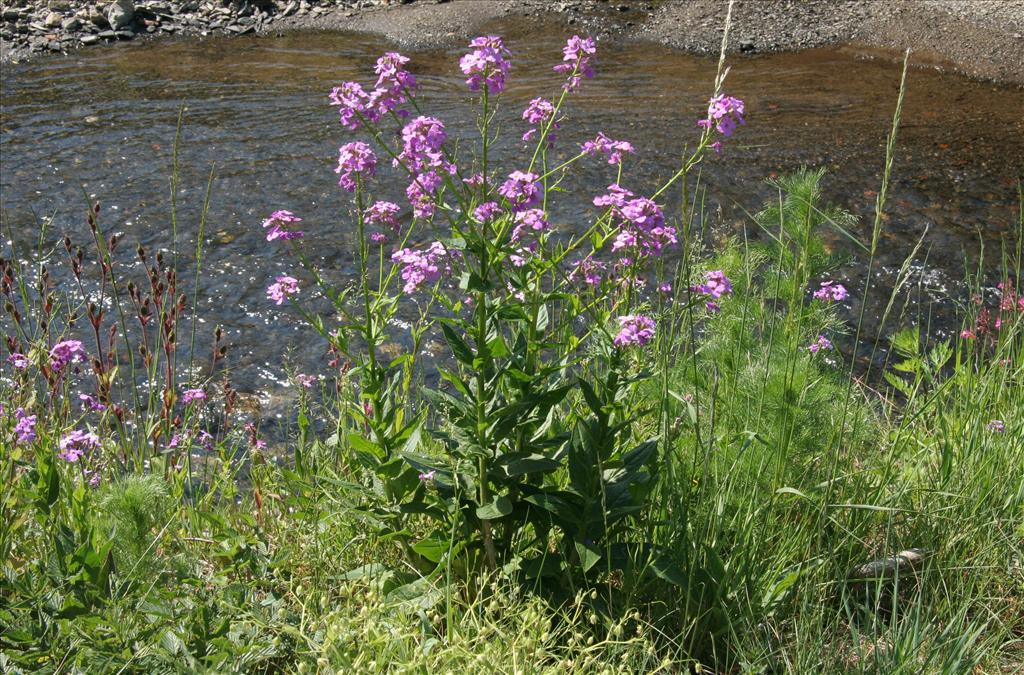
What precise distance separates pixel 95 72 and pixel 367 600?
897cm

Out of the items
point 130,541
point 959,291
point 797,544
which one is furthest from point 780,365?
point 959,291

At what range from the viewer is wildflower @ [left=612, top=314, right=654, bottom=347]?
6.94ft

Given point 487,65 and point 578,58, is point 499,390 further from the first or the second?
point 578,58

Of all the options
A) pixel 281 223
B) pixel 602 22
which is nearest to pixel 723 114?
pixel 281 223

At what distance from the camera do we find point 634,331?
2.13 meters

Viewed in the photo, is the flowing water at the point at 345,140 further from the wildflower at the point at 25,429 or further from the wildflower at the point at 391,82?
the wildflower at the point at 391,82

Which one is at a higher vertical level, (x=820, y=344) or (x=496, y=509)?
(x=496, y=509)

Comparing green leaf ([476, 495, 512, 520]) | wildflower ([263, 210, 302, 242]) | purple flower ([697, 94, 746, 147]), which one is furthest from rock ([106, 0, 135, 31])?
green leaf ([476, 495, 512, 520])

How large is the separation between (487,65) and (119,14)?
1067 centimetres

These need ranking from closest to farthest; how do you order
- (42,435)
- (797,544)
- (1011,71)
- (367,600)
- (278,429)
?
(367,600)
(797,544)
(42,435)
(278,429)
(1011,71)

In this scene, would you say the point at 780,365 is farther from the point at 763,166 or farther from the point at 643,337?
the point at 763,166

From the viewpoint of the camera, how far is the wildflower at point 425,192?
7.59ft

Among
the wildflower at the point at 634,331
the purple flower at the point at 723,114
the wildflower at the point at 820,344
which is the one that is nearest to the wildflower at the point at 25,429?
the wildflower at the point at 634,331

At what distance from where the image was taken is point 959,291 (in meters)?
5.57
